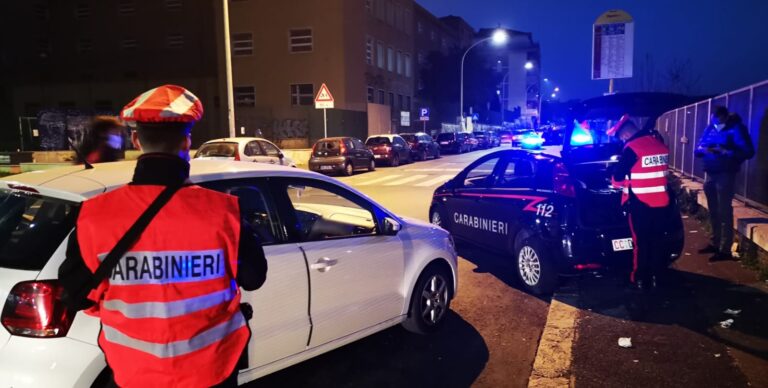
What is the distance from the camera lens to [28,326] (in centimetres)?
248

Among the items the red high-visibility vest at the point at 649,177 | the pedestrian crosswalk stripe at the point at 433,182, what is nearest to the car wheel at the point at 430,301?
the red high-visibility vest at the point at 649,177

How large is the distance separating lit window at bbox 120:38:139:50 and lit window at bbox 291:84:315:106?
43.1 ft

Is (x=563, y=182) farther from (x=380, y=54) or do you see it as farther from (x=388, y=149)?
(x=380, y=54)

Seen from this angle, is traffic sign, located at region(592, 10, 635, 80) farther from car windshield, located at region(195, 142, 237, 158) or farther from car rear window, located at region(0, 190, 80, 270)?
car rear window, located at region(0, 190, 80, 270)

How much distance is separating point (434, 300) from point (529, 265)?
166cm

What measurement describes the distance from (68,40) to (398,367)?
46165mm

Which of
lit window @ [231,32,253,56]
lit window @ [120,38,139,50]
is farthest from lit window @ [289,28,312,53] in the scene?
lit window @ [120,38,139,50]

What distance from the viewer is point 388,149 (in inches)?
1001

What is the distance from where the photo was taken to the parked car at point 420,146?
97.3ft

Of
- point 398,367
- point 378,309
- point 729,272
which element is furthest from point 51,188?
point 729,272

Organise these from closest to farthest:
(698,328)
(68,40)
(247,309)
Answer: (247,309) → (698,328) → (68,40)

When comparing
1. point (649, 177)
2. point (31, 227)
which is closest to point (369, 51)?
point (649, 177)

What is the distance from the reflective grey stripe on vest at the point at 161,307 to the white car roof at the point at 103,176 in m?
1.20

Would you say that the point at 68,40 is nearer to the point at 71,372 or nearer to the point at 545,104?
the point at 71,372
